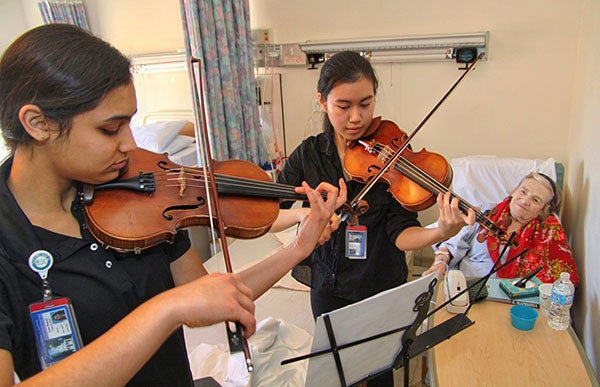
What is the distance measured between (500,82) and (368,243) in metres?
1.62

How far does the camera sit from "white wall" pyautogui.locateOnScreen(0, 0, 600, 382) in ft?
5.98

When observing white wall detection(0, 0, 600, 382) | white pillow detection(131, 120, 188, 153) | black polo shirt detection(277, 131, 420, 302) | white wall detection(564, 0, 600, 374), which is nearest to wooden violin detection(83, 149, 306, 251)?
black polo shirt detection(277, 131, 420, 302)

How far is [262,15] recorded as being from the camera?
109 inches

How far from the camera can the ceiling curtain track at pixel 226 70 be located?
2.27 meters

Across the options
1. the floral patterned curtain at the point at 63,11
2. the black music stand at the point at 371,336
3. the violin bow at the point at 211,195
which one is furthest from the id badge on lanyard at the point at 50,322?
the floral patterned curtain at the point at 63,11

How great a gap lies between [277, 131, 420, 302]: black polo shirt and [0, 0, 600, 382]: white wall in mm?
917

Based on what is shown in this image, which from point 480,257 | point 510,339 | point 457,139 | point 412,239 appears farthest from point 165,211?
point 457,139

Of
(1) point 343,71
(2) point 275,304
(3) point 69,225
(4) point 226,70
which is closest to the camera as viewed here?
(3) point 69,225

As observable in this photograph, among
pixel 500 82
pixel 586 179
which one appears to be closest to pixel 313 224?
pixel 586 179

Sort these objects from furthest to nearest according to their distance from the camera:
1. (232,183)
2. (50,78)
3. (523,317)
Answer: (523,317)
(232,183)
(50,78)

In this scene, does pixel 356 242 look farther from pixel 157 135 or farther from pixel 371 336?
pixel 157 135

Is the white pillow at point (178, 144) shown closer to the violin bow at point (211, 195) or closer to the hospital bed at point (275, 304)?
the hospital bed at point (275, 304)

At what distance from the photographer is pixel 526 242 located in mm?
1882

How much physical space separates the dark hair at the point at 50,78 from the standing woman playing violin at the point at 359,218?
28.0 inches
